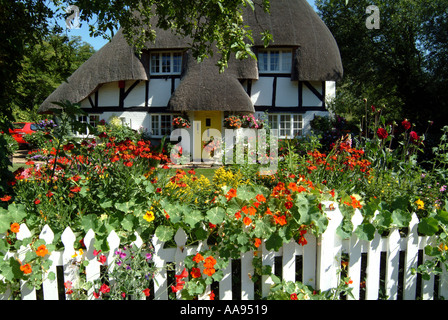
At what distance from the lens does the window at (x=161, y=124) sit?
42.0 feet

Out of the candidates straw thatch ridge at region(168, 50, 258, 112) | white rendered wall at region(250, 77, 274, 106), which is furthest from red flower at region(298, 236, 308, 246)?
white rendered wall at region(250, 77, 274, 106)

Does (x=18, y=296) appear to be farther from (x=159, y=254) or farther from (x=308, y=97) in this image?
(x=308, y=97)

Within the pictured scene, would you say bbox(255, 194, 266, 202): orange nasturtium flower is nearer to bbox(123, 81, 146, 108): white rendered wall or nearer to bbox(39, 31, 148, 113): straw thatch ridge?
bbox(39, 31, 148, 113): straw thatch ridge

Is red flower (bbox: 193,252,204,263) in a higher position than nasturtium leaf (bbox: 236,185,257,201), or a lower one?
lower

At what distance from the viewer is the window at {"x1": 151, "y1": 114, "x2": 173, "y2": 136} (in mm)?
12812

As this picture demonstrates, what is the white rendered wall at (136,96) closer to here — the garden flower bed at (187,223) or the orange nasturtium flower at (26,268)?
the garden flower bed at (187,223)

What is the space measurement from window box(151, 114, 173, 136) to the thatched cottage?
39 mm

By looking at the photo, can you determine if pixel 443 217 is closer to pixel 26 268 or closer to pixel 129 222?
pixel 129 222

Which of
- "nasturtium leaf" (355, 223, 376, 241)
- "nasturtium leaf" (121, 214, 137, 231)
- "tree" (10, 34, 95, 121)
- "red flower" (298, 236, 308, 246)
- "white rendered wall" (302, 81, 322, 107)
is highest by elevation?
"white rendered wall" (302, 81, 322, 107)

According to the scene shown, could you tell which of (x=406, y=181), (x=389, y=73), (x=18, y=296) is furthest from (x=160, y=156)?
(x=389, y=73)

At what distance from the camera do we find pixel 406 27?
15664 mm

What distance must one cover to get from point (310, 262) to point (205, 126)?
34.2 feet

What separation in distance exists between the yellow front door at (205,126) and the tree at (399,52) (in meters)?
4.91
